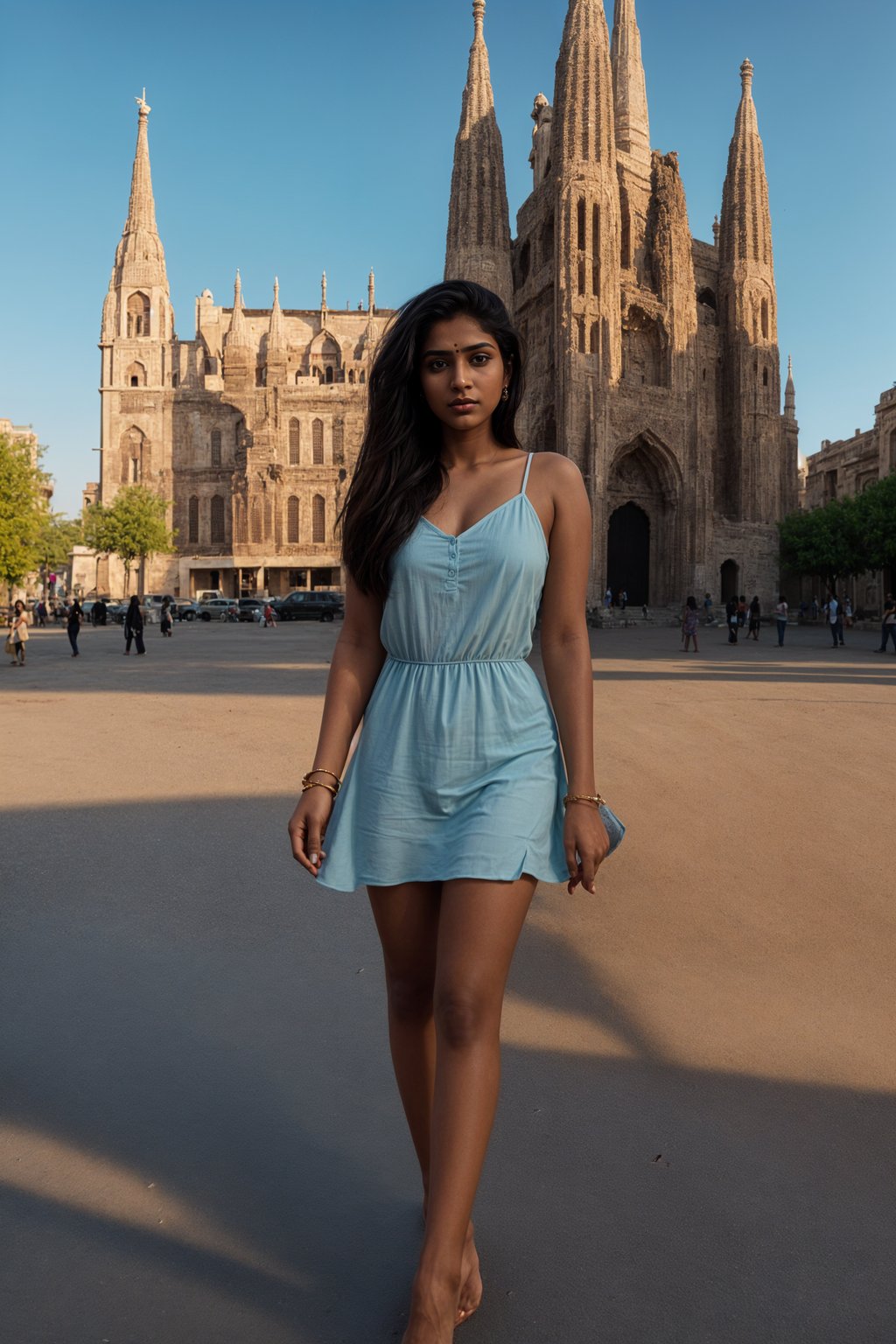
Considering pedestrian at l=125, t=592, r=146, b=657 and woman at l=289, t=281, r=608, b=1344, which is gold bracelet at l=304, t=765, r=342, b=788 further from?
pedestrian at l=125, t=592, r=146, b=657

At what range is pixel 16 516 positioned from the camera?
3081cm

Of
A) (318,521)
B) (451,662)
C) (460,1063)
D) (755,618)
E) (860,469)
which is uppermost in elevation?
(860,469)

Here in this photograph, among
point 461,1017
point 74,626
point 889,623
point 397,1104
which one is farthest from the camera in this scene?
point 889,623

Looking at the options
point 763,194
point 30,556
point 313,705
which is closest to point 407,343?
point 313,705

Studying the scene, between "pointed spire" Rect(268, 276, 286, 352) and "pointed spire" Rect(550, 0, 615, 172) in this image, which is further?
"pointed spire" Rect(268, 276, 286, 352)

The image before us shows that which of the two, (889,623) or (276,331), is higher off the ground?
(276,331)

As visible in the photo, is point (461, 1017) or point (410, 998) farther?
point (410, 998)

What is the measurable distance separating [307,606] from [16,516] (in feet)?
62.4

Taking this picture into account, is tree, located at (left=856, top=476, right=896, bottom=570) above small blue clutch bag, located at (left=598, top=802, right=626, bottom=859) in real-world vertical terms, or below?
above

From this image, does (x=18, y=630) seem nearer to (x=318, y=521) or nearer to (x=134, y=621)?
(x=134, y=621)

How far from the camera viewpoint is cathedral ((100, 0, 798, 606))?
46344 millimetres

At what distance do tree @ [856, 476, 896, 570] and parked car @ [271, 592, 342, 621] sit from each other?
2443 centimetres

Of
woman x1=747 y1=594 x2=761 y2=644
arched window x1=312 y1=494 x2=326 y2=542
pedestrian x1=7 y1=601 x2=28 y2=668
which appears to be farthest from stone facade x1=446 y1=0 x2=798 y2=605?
pedestrian x1=7 y1=601 x2=28 y2=668

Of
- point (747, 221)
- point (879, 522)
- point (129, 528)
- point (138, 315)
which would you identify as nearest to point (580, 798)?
point (879, 522)
